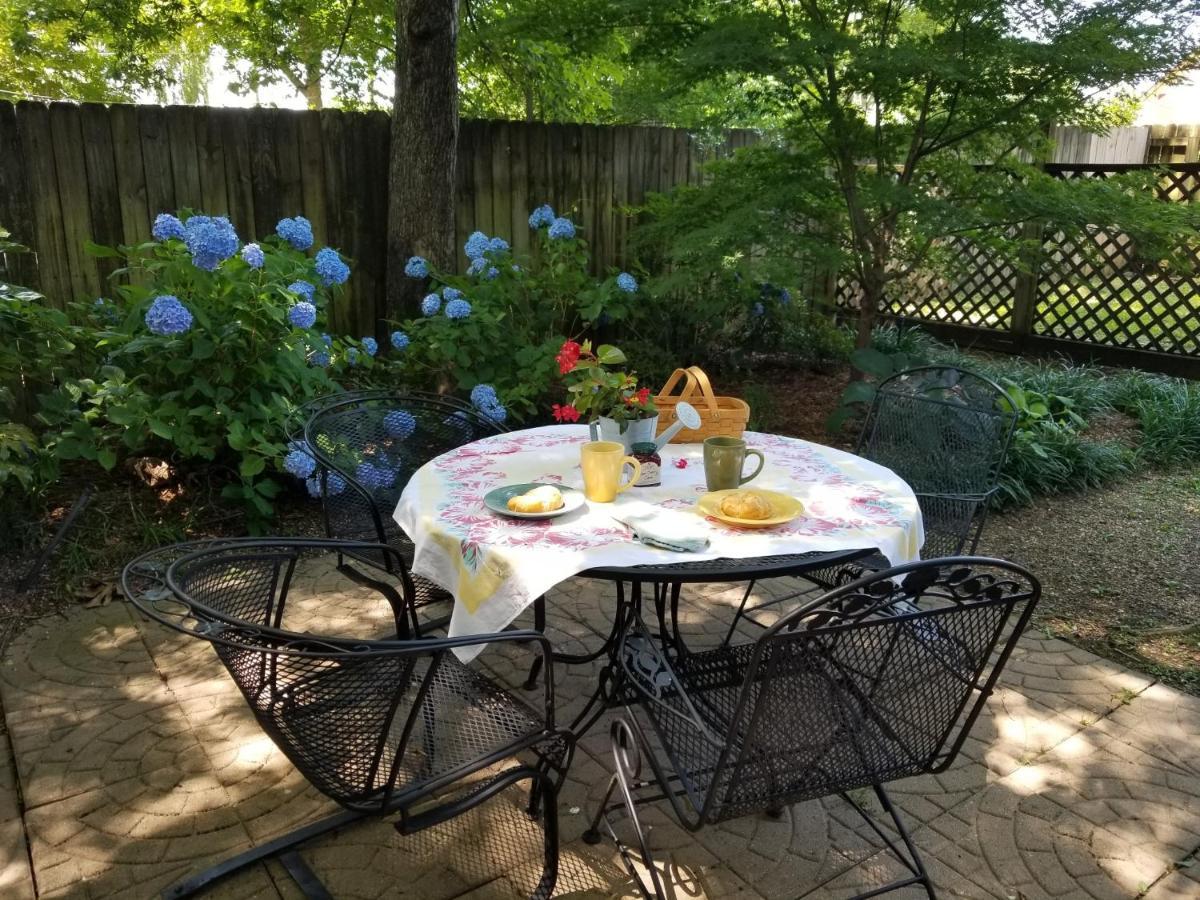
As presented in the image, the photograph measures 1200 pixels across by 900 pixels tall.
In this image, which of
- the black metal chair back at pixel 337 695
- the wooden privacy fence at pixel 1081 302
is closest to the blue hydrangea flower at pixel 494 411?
the black metal chair back at pixel 337 695

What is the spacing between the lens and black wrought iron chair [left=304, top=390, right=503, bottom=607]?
8.76 ft

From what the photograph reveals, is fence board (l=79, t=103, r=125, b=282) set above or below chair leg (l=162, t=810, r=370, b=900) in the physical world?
above

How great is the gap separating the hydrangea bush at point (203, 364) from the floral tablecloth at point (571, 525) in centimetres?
142

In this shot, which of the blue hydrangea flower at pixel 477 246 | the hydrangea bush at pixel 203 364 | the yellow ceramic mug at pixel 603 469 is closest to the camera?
the yellow ceramic mug at pixel 603 469

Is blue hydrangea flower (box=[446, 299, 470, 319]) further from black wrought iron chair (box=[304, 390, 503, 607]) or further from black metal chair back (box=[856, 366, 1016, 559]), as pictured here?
black metal chair back (box=[856, 366, 1016, 559])

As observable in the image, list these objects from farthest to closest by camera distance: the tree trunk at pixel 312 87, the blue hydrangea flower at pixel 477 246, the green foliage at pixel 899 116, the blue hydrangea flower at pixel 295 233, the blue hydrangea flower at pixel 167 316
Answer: the tree trunk at pixel 312 87 → the blue hydrangea flower at pixel 477 246 → the green foliage at pixel 899 116 → the blue hydrangea flower at pixel 295 233 → the blue hydrangea flower at pixel 167 316

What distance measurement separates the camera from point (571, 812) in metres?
2.09

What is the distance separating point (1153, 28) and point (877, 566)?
3148mm

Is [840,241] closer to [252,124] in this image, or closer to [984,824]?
[252,124]

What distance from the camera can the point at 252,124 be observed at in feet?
14.4

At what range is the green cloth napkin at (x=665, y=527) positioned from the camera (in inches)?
67.5

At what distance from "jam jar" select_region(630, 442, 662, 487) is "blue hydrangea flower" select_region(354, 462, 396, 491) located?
1.00 metres

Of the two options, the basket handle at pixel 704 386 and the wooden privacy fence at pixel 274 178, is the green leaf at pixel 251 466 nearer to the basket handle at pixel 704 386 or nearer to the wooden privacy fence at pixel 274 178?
the wooden privacy fence at pixel 274 178

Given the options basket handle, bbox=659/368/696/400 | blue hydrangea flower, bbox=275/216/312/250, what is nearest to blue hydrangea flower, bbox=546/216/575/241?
blue hydrangea flower, bbox=275/216/312/250
